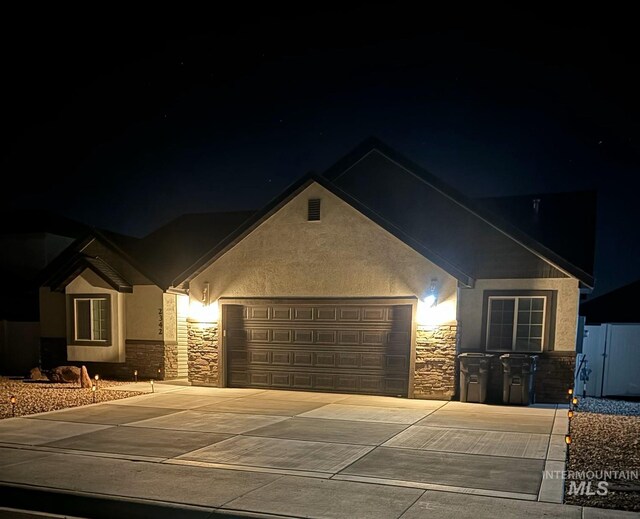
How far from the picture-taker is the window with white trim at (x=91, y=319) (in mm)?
16172

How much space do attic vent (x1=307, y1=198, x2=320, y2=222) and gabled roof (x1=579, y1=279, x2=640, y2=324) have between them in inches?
379

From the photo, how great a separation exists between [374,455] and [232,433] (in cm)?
257

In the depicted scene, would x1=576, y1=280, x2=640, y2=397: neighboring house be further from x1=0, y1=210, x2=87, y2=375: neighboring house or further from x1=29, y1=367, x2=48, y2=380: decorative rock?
x1=0, y1=210, x2=87, y2=375: neighboring house

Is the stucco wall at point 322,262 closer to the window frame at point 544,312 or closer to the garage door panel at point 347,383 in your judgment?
the window frame at point 544,312

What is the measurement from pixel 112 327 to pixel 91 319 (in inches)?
39.6

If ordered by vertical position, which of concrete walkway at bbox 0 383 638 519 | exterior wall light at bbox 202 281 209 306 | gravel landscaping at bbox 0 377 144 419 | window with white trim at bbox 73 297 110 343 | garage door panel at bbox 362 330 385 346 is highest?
exterior wall light at bbox 202 281 209 306

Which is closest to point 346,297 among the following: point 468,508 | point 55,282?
point 468,508

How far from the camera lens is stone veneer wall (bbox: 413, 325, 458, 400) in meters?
12.0

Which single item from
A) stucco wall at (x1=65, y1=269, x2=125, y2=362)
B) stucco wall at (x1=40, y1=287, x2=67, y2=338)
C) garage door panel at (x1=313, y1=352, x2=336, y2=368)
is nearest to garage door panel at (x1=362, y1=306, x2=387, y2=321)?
garage door panel at (x1=313, y1=352, x2=336, y2=368)

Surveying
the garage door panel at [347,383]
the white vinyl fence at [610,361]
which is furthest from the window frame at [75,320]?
the white vinyl fence at [610,361]

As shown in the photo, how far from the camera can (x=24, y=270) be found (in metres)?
21.9

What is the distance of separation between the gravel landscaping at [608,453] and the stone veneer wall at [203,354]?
29.0 ft

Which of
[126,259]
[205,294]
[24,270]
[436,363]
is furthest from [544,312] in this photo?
[24,270]

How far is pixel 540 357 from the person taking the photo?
12109 mm
